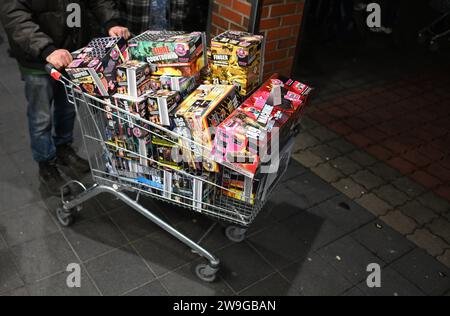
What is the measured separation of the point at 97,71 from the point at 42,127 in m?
0.99

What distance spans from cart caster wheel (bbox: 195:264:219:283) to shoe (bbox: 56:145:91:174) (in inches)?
52.5

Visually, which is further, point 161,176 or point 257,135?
point 161,176

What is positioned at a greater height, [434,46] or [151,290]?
[434,46]

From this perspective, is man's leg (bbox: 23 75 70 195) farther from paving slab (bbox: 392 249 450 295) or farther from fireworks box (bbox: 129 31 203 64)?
paving slab (bbox: 392 249 450 295)

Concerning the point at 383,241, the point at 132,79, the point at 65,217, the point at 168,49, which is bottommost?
the point at 383,241

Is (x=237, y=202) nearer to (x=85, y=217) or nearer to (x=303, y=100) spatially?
(x=303, y=100)

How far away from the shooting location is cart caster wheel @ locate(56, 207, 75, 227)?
2.89 meters

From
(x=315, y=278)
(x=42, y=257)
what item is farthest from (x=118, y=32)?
(x=315, y=278)

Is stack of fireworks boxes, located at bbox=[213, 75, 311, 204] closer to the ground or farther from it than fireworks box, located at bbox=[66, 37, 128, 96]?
closer to the ground

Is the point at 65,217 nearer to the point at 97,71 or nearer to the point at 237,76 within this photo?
the point at 97,71

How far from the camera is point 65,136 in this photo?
3.45 metres

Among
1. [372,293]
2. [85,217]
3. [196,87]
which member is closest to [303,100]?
[196,87]

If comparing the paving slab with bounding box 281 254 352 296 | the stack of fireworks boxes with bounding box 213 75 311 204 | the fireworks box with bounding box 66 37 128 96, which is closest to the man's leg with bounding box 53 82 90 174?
the fireworks box with bounding box 66 37 128 96

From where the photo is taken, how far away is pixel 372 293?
2723 millimetres
